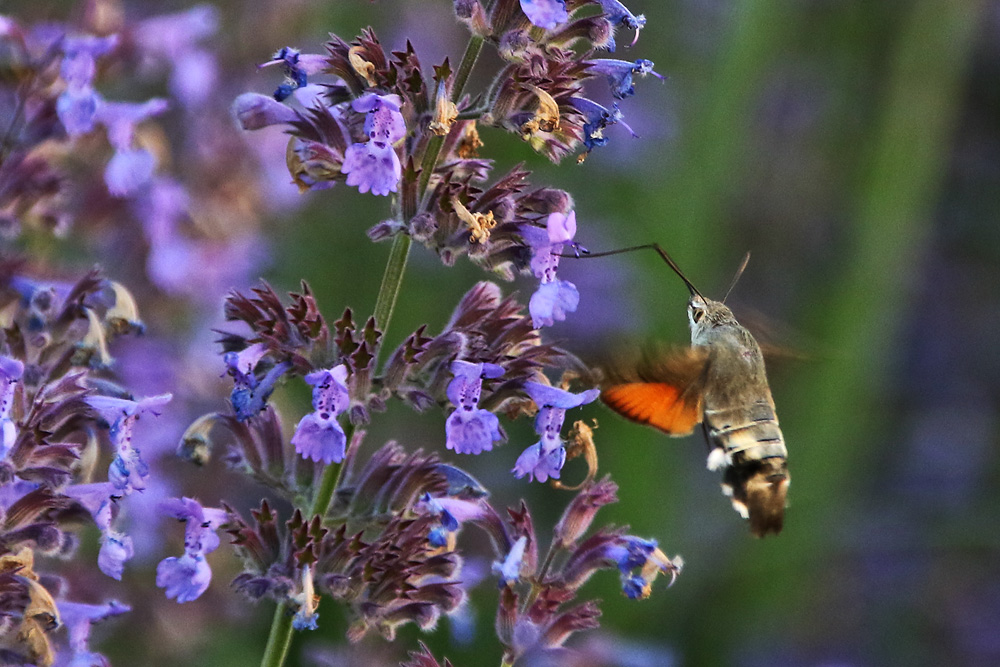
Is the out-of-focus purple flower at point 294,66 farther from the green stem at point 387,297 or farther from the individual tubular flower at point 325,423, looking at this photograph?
the individual tubular flower at point 325,423

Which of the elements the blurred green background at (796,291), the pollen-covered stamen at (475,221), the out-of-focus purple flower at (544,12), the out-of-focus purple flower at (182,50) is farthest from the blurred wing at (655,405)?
the blurred green background at (796,291)

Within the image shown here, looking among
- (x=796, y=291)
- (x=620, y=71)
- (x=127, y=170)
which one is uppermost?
(x=620, y=71)

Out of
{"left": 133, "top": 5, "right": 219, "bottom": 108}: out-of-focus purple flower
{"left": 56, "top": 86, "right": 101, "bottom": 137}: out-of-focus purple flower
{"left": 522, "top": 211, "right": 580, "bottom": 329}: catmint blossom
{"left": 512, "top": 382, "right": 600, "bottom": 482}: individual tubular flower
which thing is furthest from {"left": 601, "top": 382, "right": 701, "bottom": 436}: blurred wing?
{"left": 133, "top": 5, "right": 219, "bottom": 108}: out-of-focus purple flower

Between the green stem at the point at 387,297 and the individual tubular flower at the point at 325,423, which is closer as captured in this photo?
the individual tubular flower at the point at 325,423

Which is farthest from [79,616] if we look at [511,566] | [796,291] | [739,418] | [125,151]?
[796,291]

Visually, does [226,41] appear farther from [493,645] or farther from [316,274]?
[493,645]

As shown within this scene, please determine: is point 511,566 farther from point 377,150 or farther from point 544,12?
point 544,12
